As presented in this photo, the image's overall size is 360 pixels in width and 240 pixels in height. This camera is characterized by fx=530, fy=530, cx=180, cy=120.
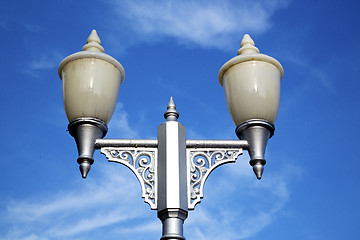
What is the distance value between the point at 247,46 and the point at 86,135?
59.3 inches

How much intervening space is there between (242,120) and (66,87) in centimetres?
132

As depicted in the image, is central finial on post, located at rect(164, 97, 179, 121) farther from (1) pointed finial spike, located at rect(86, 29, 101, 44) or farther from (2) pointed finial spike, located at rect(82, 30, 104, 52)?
(1) pointed finial spike, located at rect(86, 29, 101, 44)

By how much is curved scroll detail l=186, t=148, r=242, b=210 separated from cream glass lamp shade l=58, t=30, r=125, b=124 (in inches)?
27.8

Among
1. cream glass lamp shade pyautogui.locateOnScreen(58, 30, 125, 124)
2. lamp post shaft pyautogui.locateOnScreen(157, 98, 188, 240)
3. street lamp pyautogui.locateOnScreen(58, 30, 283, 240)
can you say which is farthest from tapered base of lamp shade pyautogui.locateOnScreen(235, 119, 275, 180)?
cream glass lamp shade pyautogui.locateOnScreen(58, 30, 125, 124)

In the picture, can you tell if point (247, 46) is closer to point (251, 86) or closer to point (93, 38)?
point (251, 86)

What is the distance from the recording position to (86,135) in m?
3.67

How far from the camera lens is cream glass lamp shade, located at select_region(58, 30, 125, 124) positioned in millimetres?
3758

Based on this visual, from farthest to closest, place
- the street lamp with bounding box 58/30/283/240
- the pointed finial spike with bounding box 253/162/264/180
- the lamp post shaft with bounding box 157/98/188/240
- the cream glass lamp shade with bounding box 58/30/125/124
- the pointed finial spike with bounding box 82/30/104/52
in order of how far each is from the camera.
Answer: the pointed finial spike with bounding box 82/30/104/52 → the cream glass lamp shade with bounding box 58/30/125/124 → the pointed finial spike with bounding box 253/162/264/180 → the street lamp with bounding box 58/30/283/240 → the lamp post shaft with bounding box 157/98/188/240

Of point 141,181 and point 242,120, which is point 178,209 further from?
point 242,120

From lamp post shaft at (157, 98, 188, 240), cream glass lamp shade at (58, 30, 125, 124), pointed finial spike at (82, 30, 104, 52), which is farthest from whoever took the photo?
pointed finial spike at (82, 30, 104, 52)

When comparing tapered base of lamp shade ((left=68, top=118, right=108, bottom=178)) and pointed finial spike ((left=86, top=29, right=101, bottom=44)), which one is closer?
tapered base of lamp shade ((left=68, top=118, right=108, bottom=178))

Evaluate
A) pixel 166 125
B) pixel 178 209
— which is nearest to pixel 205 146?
pixel 166 125

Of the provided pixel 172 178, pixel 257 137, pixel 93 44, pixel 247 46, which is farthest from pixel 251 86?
pixel 93 44

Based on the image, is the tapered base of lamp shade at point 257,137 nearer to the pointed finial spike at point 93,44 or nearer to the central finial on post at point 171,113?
the central finial on post at point 171,113
